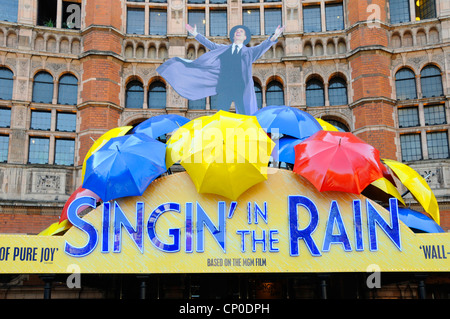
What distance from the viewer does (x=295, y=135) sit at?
15406 millimetres

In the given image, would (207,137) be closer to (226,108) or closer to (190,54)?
(226,108)

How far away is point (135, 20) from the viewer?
25078 millimetres

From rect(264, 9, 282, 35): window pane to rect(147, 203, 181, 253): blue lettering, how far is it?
14066 mm

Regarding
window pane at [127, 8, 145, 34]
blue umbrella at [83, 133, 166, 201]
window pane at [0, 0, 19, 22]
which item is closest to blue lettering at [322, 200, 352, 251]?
blue umbrella at [83, 133, 166, 201]

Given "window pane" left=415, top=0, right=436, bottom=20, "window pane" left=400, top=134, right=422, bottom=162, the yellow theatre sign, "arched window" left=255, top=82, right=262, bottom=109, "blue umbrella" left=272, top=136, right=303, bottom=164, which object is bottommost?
the yellow theatre sign

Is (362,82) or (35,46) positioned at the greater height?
(35,46)

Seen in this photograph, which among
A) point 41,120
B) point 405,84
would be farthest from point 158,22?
point 405,84

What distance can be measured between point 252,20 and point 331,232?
1481cm

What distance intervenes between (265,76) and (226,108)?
25.7 ft

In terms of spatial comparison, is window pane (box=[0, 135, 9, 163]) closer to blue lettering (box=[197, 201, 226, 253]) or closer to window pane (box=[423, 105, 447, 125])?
blue lettering (box=[197, 201, 226, 253])

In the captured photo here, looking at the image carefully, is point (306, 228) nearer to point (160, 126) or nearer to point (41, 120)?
point (160, 126)

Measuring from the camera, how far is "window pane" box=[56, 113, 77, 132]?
2358 centimetres

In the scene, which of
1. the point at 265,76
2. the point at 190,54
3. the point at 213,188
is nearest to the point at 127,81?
the point at 190,54
